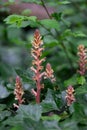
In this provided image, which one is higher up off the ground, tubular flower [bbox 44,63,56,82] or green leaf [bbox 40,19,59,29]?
green leaf [bbox 40,19,59,29]

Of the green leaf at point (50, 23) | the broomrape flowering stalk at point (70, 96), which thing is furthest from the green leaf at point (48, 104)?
the green leaf at point (50, 23)

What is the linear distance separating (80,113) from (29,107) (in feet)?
0.60

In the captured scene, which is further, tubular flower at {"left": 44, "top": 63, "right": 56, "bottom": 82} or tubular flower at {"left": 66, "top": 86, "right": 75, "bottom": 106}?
tubular flower at {"left": 44, "top": 63, "right": 56, "bottom": 82}

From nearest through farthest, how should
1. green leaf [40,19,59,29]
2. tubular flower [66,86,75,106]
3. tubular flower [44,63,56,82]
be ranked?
tubular flower [66,86,75,106] < tubular flower [44,63,56,82] < green leaf [40,19,59,29]

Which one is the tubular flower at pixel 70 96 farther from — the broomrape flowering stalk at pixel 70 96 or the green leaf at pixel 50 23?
the green leaf at pixel 50 23

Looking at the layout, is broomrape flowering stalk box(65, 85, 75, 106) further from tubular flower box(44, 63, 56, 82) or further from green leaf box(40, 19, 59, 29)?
green leaf box(40, 19, 59, 29)

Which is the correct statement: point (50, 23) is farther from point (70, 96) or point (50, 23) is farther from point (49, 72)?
point (70, 96)

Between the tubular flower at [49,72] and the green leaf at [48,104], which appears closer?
the green leaf at [48,104]

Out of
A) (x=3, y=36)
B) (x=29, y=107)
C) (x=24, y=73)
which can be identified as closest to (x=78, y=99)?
(x=29, y=107)

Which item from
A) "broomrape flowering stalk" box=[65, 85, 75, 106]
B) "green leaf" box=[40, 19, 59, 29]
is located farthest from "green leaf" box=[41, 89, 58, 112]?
"green leaf" box=[40, 19, 59, 29]

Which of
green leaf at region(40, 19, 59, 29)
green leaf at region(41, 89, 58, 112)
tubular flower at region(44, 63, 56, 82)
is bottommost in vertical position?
green leaf at region(41, 89, 58, 112)

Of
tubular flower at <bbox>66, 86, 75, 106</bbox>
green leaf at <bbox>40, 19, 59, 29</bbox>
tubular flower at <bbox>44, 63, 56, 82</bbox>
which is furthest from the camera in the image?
green leaf at <bbox>40, 19, 59, 29</bbox>

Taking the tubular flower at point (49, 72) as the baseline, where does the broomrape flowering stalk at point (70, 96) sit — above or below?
below

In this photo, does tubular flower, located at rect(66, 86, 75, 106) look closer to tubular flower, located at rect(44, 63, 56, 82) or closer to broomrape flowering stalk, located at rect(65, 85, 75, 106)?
broomrape flowering stalk, located at rect(65, 85, 75, 106)
